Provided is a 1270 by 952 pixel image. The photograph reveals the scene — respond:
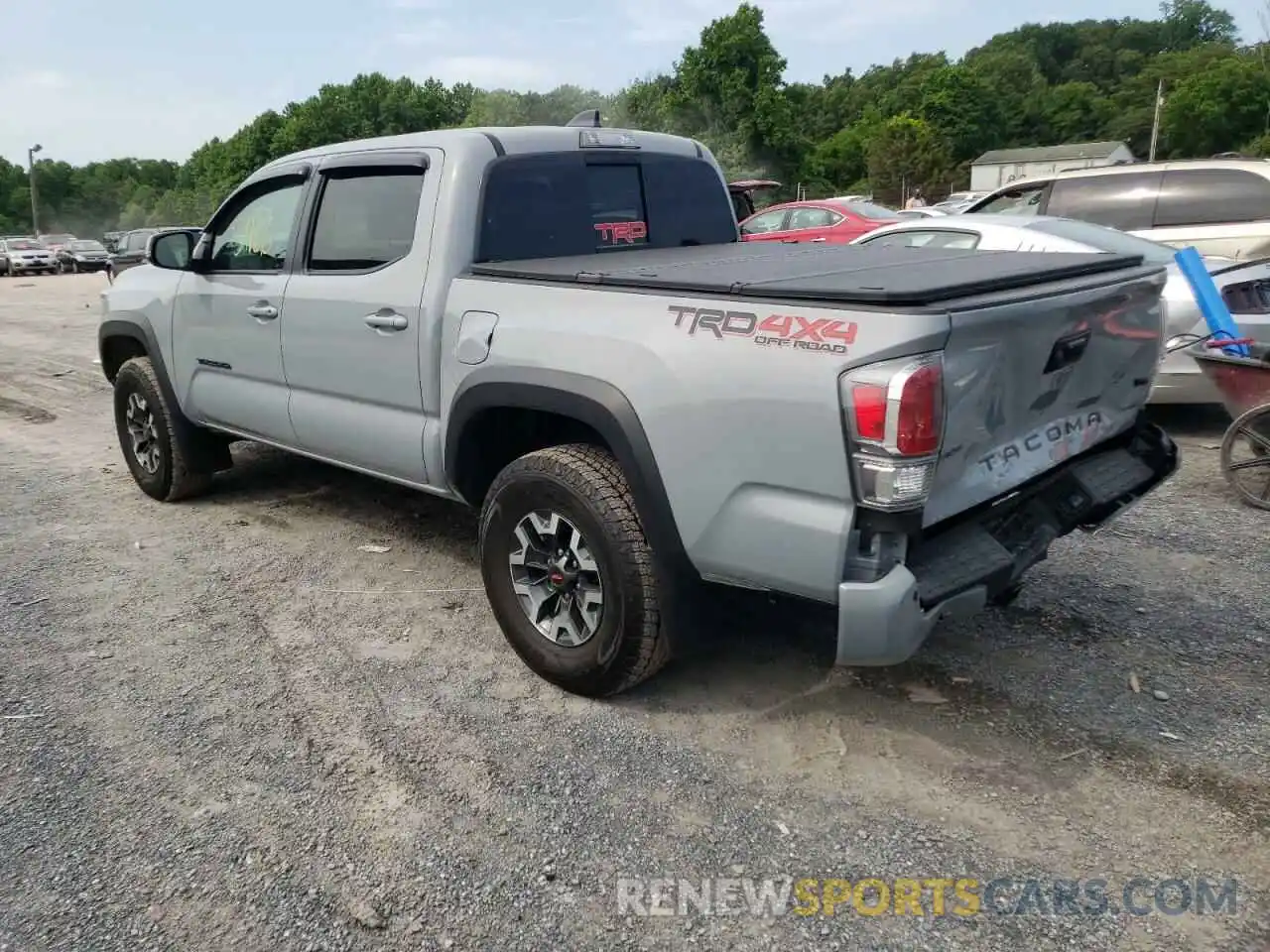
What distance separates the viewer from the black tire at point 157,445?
5.67 meters

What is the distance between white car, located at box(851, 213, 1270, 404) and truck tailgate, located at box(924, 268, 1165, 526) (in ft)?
8.61

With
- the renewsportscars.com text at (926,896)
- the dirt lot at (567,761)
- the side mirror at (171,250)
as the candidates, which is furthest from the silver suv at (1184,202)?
the side mirror at (171,250)

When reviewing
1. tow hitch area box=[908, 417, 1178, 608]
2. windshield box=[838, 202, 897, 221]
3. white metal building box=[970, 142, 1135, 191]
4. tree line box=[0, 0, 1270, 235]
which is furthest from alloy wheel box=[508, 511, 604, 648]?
white metal building box=[970, 142, 1135, 191]

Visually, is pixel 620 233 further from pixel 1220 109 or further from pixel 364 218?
pixel 1220 109

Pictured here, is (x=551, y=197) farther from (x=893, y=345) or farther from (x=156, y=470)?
(x=156, y=470)

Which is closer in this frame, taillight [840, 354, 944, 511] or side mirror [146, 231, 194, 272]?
taillight [840, 354, 944, 511]

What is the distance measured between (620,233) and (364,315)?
1189 millimetres

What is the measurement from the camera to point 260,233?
4.89 metres

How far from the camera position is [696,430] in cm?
293

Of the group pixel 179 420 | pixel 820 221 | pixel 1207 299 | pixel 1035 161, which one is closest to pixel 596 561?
pixel 179 420

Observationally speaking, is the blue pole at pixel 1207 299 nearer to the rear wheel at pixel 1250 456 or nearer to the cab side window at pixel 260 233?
the rear wheel at pixel 1250 456

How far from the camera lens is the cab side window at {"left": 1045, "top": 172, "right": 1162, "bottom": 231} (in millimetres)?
8453

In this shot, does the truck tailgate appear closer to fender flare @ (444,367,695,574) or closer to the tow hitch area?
the tow hitch area

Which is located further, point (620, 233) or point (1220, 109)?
point (1220, 109)
